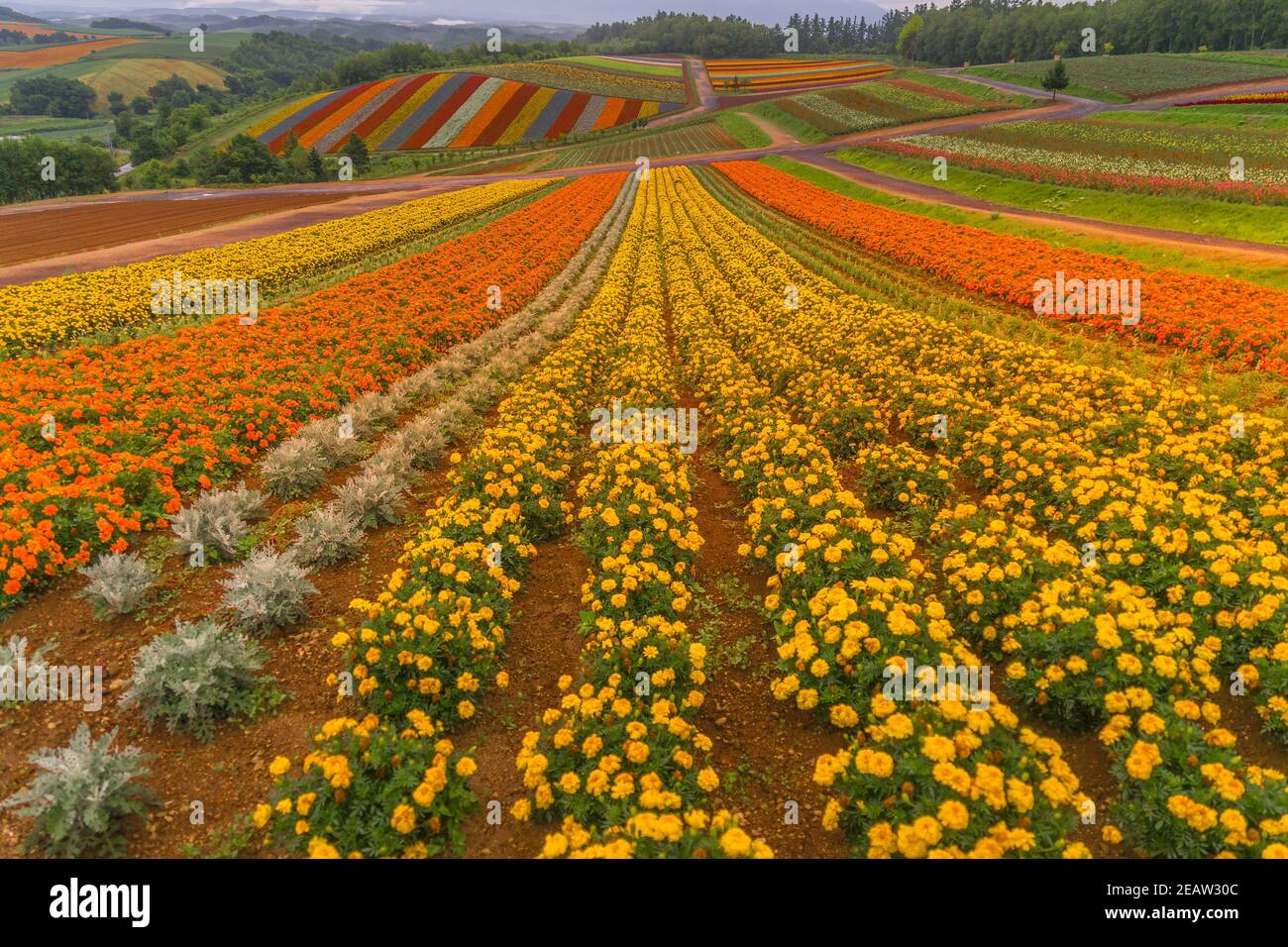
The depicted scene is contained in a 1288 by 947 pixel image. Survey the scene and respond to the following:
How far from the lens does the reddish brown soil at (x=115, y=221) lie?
33125 millimetres

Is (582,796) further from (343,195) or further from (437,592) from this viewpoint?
(343,195)

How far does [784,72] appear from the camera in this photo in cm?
12100

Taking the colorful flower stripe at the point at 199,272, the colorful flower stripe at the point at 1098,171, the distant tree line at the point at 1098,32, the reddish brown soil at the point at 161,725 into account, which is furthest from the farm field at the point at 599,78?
the reddish brown soil at the point at 161,725

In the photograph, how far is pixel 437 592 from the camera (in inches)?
254

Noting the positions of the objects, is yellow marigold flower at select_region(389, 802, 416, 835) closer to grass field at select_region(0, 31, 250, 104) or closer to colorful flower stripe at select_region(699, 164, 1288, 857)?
colorful flower stripe at select_region(699, 164, 1288, 857)

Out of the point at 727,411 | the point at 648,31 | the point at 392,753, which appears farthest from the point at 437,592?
the point at 648,31

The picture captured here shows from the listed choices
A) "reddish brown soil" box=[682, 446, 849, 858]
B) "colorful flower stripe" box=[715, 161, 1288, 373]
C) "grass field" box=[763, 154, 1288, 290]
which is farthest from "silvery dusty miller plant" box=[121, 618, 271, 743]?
"grass field" box=[763, 154, 1288, 290]

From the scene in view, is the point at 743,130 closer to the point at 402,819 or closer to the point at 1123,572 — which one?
the point at 1123,572

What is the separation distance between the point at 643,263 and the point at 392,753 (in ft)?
76.9

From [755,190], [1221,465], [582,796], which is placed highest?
[755,190]

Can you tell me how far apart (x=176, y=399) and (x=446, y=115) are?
91.8 meters

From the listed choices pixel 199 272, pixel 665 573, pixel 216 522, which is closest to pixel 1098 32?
pixel 199 272

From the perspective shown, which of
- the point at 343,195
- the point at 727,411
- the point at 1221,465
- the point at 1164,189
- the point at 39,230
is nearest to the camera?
the point at 1221,465

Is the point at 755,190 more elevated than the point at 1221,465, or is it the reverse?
the point at 755,190
